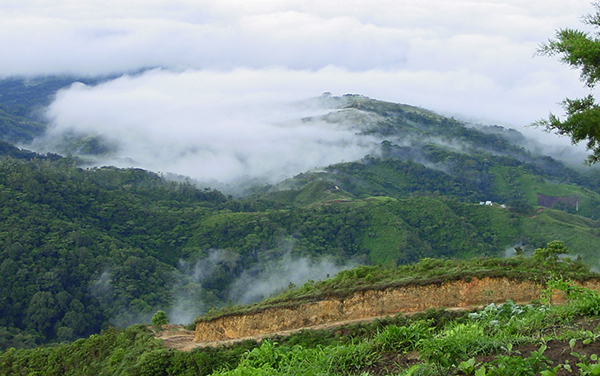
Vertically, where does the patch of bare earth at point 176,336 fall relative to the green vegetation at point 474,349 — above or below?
below

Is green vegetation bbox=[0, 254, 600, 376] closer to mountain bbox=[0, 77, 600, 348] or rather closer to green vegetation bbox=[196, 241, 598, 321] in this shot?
green vegetation bbox=[196, 241, 598, 321]

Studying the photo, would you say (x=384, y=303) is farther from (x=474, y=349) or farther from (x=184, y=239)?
(x=184, y=239)

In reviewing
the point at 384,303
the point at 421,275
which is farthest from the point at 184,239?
the point at 384,303

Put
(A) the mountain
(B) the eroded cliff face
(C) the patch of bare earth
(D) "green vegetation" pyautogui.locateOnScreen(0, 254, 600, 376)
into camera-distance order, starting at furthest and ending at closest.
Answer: (A) the mountain < (C) the patch of bare earth < (B) the eroded cliff face < (D) "green vegetation" pyautogui.locateOnScreen(0, 254, 600, 376)

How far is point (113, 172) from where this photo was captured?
359ft

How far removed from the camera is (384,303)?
18641mm

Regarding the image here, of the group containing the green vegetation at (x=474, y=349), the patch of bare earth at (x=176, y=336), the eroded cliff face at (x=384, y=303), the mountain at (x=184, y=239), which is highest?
the green vegetation at (x=474, y=349)

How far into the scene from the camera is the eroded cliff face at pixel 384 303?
1791cm

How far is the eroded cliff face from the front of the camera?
17906 millimetres

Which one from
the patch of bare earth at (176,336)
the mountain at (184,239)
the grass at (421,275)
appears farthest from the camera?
the mountain at (184,239)

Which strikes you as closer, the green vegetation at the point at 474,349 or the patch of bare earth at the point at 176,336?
the green vegetation at the point at 474,349

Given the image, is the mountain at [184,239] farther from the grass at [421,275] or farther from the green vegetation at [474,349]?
the green vegetation at [474,349]

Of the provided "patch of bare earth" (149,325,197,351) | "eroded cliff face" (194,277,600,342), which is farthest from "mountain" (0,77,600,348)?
"eroded cliff face" (194,277,600,342)

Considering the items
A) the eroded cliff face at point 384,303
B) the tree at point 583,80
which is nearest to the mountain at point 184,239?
the eroded cliff face at point 384,303
